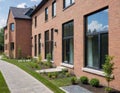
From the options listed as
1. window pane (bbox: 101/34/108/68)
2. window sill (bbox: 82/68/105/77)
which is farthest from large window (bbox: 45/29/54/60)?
window pane (bbox: 101/34/108/68)

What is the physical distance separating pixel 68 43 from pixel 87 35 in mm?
3679

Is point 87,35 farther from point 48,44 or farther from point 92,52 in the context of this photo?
point 48,44

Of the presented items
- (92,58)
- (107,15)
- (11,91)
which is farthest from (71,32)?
(11,91)

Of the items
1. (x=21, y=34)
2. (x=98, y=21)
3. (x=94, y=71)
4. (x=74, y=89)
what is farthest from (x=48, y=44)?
(x=21, y=34)

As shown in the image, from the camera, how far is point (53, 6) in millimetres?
21109

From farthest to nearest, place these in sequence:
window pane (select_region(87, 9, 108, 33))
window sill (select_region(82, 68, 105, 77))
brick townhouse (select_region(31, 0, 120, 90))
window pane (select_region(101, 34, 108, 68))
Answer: window pane (select_region(87, 9, 108, 33)), window pane (select_region(101, 34, 108, 68)), window sill (select_region(82, 68, 105, 77)), brick townhouse (select_region(31, 0, 120, 90))

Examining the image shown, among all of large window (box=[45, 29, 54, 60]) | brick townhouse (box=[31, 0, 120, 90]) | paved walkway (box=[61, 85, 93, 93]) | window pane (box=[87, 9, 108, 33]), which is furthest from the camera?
large window (box=[45, 29, 54, 60])

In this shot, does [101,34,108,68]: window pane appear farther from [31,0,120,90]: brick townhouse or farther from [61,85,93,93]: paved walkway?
[61,85,93,93]: paved walkway

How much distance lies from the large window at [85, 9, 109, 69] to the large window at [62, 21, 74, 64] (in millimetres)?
2785

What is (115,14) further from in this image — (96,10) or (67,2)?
(67,2)

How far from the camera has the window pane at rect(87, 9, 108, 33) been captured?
10859 mm

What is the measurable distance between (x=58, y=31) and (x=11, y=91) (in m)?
9.43

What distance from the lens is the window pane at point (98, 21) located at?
10.9 m

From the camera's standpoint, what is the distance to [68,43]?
16328mm
